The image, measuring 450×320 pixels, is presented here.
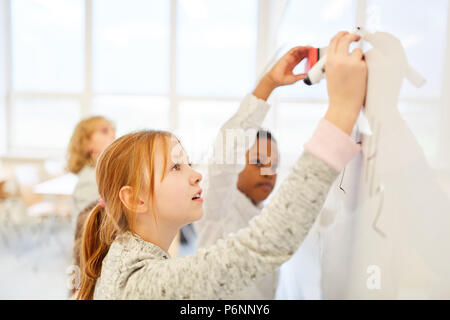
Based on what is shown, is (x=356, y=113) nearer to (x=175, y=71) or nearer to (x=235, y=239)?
(x=235, y=239)

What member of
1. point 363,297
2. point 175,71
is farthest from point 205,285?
point 175,71

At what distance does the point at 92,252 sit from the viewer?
1.99 ft

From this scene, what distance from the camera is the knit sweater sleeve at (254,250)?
37 centimetres

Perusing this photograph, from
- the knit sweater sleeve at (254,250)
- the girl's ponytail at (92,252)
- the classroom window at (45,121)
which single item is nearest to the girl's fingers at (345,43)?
the knit sweater sleeve at (254,250)

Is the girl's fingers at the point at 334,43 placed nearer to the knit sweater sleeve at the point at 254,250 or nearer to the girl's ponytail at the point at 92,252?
the knit sweater sleeve at the point at 254,250

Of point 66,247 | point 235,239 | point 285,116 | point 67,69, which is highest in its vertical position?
point 67,69


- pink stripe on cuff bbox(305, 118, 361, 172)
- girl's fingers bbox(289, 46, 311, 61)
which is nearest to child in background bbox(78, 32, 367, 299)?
pink stripe on cuff bbox(305, 118, 361, 172)

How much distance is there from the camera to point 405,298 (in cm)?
38

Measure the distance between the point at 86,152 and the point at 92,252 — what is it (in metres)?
0.84

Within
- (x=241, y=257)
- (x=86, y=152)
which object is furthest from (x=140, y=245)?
(x=86, y=152)

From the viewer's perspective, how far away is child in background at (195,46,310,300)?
0.69 meters

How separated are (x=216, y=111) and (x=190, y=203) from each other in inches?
115

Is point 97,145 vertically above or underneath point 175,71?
underneath

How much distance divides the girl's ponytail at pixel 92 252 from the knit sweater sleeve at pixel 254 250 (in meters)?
0.15
